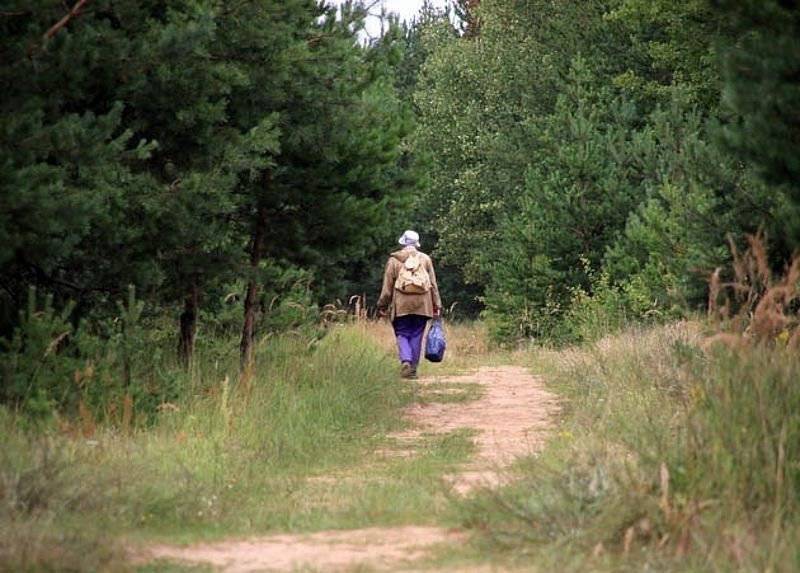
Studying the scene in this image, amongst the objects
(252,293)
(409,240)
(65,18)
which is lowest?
(252,293)

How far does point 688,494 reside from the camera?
6598mm

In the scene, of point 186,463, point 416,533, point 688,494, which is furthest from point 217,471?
point 688,494

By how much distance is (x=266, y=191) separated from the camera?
14.7 meters

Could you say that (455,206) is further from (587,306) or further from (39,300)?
(39,300)

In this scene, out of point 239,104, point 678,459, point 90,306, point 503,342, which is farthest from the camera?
point 503,342

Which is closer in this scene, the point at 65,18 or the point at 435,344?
the point at 65,18

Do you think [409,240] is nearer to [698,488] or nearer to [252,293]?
[252,293]

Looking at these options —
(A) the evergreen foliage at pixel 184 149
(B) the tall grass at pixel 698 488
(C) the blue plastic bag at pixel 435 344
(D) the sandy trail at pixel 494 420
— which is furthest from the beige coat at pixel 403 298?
(B) the tall grass at pixel 698 488

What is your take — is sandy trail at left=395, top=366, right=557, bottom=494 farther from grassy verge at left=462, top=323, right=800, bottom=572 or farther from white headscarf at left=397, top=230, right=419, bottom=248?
white headscarf at left=397, top=230, right=419, bottom=248

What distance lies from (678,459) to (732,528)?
778 mm

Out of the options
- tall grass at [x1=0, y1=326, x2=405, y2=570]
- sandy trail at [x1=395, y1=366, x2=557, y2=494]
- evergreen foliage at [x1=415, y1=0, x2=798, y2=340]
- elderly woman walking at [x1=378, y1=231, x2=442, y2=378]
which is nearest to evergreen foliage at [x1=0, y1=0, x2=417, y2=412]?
elderly woman walking at [x1=378, y1=231, x2=442, y2=378]

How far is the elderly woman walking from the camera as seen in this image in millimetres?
16797

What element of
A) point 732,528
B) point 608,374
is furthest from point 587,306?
point 732,528

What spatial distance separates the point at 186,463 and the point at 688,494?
12.7 feet
